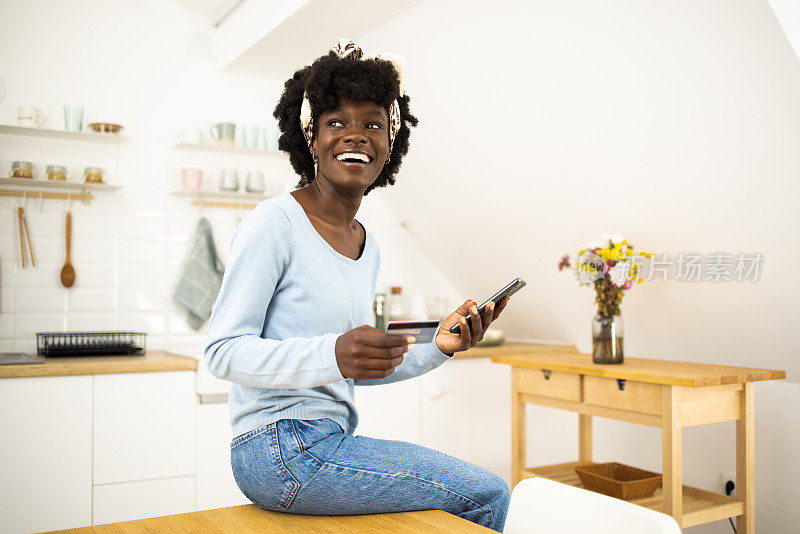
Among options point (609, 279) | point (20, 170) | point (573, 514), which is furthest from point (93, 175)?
point (573, 514)

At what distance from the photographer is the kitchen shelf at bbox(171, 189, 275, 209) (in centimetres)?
349

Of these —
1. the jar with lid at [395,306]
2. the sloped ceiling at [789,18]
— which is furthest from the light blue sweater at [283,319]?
the jar with lid at [395,306]

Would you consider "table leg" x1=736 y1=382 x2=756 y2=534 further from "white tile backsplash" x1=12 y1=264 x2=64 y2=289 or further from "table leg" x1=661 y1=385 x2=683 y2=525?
"white tile backsplash" x1=12 y1=264 x2=64 y2=289

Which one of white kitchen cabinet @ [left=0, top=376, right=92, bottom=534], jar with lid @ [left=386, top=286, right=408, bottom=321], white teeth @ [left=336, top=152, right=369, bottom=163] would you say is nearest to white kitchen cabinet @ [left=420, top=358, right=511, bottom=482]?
jar with lid @ [left=386, top=286, right=408, bottom=321]

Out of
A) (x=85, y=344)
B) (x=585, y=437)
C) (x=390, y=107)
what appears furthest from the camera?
(x=585, y=437)

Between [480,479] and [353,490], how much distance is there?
259mm

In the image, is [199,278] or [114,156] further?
[199,278]

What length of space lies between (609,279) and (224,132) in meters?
1.97

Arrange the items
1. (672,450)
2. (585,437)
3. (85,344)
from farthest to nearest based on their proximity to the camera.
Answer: (585,437) → (85,344) → (672,450)

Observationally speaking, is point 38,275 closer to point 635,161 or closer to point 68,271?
point 68,271

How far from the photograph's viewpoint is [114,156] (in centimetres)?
343

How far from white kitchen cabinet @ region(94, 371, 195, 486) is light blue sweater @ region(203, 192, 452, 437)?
161 cm

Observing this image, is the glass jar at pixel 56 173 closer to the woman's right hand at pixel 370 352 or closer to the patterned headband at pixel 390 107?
the patterned headband at pixel 390 107

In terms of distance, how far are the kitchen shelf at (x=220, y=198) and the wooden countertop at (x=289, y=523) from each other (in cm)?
239
